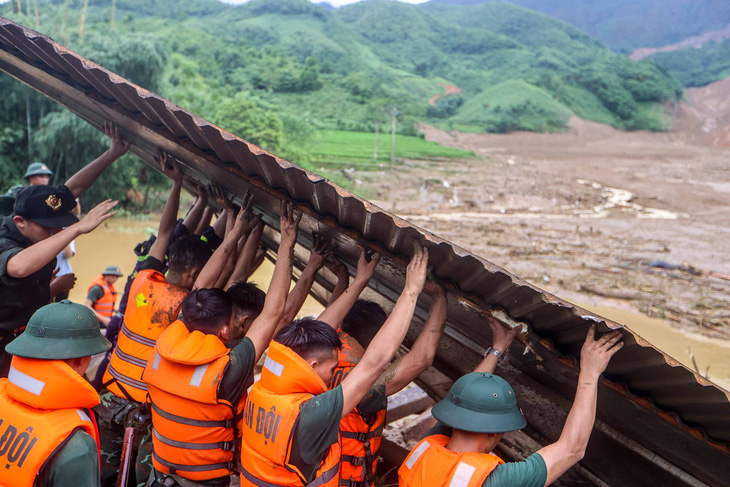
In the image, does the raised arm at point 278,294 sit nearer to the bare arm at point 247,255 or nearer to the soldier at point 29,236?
the bare arm at point 247,255

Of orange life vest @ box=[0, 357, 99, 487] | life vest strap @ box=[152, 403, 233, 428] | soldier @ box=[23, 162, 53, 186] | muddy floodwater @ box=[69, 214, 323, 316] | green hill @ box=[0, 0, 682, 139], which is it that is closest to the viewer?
orange life vest @ box=[0, 357, 99, 487]

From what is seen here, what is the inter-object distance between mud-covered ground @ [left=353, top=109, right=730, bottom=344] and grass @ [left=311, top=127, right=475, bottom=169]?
5.93 feet

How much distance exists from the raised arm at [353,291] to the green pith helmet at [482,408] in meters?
0.71

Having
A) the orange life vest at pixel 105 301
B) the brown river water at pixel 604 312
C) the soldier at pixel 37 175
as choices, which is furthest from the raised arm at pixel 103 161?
the brown river water at pixel 604 312

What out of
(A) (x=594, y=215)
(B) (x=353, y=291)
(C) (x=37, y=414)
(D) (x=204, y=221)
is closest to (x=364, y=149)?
(A) (x=594, y=215)

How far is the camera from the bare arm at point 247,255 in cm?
342

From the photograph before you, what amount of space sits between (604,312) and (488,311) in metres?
11.6

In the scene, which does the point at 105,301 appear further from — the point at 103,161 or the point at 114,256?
the point at 114,256

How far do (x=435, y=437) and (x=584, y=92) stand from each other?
7142 centimetres

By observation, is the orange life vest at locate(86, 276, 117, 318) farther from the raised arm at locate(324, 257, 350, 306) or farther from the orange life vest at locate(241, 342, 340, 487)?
the orange life vest at locate(241, 342, 340, 487)

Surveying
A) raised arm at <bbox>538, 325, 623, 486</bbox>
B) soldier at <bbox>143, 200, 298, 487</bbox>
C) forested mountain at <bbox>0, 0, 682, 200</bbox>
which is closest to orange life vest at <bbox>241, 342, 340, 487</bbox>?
soldier at <bbox>143, 200, 298, 487</bbox>

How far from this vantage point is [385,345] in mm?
2256

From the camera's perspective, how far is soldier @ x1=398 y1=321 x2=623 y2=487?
2039 mm

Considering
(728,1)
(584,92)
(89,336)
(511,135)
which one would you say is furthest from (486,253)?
(728,1)
